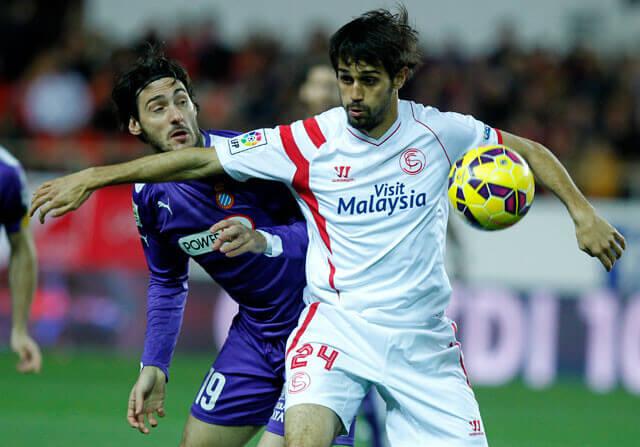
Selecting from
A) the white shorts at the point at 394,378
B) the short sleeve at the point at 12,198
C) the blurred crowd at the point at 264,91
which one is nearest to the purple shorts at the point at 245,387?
the white shorts at the point at 394,378

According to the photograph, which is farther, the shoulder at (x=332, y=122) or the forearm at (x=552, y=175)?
the shoulder at (x=332, y=122)

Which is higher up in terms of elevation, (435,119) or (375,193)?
(435,119)

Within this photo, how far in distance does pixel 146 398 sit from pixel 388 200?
56.3 inches

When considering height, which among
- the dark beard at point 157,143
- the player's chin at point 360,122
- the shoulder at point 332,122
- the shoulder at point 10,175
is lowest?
the shoulder at point 10,175

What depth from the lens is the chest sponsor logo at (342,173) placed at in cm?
467

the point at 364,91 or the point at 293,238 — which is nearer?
the point at 364,91

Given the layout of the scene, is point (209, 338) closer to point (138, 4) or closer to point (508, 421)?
point (508, 421)

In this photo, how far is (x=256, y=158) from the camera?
471 cm

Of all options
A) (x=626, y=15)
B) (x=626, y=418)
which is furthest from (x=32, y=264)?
(x=626, y=15)

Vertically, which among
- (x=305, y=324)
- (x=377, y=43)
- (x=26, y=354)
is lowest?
(x=26, y=354)

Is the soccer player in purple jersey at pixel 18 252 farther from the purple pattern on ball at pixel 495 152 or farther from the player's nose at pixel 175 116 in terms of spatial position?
the purple pattern on ball at pixel 495 152

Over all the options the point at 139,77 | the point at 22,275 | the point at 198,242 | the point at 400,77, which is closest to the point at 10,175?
the point at 22,275

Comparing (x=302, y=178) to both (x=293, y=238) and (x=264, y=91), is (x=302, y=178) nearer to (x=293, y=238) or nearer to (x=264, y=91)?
(x=293, y=238)

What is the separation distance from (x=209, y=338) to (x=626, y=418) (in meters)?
4.29
